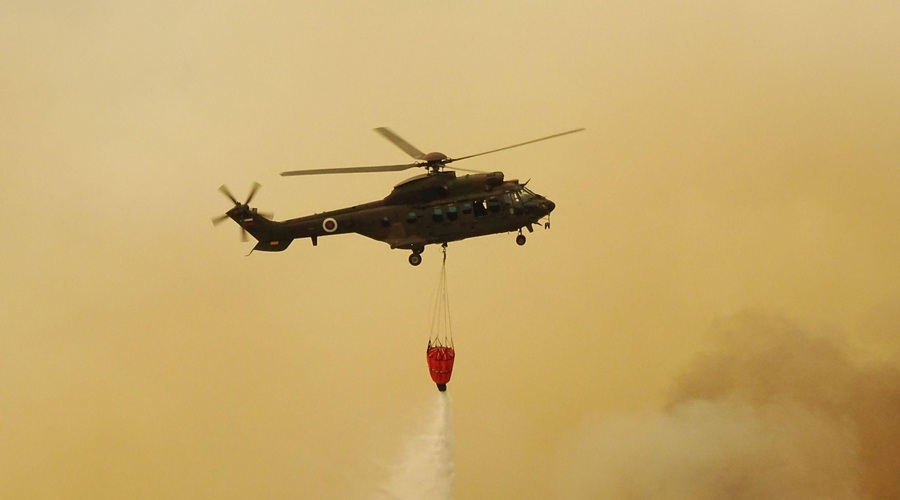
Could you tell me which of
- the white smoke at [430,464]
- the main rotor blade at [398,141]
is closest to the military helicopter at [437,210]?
the main rotor blade at [398,141]

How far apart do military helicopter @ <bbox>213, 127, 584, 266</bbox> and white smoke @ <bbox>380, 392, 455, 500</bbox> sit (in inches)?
274

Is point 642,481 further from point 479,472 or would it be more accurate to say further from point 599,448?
point 479,472

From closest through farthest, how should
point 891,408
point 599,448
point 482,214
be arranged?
point 482,214 → point 599,448 → point 891,408

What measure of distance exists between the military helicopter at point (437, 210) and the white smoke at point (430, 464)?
695 centimetres

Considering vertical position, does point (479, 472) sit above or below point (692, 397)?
below

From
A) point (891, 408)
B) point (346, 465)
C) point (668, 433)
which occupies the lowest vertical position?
point (346, 465)

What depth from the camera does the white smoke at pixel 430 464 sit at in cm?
2966

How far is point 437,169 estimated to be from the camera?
24.8m

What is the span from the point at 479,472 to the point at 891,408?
14.7 m

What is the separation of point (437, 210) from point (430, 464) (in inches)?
353

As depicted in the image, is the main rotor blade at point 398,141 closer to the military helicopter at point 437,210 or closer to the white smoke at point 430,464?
the military helicopter at point 437,210

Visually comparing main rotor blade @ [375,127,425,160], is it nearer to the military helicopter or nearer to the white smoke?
the military helicopter

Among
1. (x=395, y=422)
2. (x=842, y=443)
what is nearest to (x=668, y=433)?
(x=842, y=443)

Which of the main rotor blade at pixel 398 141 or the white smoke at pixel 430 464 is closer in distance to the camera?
the main rotor blade at pixel 398 141
